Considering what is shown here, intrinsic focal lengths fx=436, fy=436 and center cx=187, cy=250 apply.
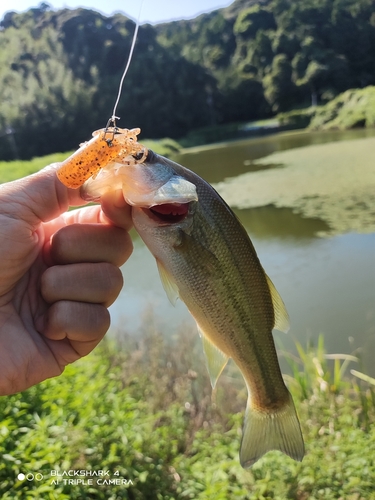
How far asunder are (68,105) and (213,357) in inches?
1316

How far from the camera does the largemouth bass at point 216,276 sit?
1488mm

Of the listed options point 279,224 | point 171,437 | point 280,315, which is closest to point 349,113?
point 279,224

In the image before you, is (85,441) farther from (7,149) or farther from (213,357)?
(7,149)

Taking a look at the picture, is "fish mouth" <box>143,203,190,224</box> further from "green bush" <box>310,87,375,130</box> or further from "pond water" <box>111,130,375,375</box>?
"green bush" <box>310,87,375,130</box>

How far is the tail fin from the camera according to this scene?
184 cm

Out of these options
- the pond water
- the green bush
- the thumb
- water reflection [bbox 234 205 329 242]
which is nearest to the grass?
the pond water

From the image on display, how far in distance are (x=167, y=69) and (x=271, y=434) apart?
147 feet

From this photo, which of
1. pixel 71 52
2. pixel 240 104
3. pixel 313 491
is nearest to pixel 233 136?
pixel 240 104

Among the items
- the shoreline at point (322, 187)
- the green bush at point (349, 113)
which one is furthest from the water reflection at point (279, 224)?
the green bush at point (349, 113)

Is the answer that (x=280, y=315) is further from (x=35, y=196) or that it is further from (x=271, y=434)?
(x=35, y=196)

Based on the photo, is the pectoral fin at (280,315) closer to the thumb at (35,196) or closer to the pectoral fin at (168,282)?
the pectoral fin at (168,282)

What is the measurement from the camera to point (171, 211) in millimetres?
1545

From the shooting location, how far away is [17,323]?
179 centimetres

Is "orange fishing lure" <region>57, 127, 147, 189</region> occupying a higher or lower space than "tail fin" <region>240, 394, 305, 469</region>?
higher
